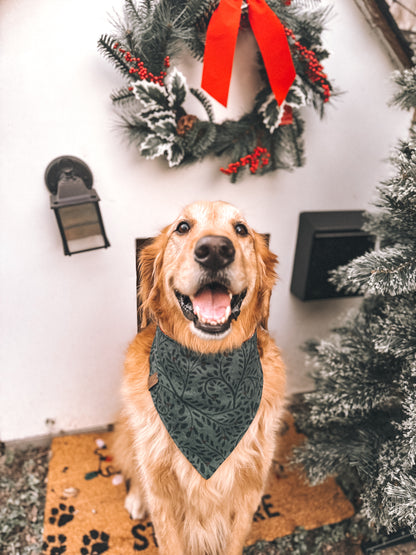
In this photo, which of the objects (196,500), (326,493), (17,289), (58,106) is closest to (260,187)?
(58,106)

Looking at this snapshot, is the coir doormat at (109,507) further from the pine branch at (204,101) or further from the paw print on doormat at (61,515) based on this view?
the pine branch at (204,101)

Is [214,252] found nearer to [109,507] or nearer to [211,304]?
[211,304]

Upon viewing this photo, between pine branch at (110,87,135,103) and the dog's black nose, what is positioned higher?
pine branch at (110,87,135,103)

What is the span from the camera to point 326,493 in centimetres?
187

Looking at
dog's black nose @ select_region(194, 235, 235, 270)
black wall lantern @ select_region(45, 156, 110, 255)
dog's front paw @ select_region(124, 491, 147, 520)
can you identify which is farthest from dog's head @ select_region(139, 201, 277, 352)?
dog's front paw @ select_region(124, 491, 147, 520)

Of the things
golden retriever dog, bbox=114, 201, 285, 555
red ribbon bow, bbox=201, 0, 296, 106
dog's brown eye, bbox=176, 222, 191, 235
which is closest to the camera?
golden retriever dog, bbox=114, 201, 285, 555

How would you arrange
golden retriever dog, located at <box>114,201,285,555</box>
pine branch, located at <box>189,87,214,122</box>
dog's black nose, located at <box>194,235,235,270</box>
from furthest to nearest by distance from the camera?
1. pine branch, located at <box>189,87,214,122</box>
2. golden retriever dog, located at <box>114,201,285,555</box>
3. dog's black nose, located at <box>194,235,235,270</box>

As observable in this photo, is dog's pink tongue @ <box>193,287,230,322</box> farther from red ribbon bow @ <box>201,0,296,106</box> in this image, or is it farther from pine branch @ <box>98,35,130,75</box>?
pine branch @ <box>98,35,130,75</box>

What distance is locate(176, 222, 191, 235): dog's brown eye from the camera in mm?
1273

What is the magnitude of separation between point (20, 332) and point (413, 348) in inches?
67.5

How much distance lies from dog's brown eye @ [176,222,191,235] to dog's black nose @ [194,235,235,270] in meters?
0.22

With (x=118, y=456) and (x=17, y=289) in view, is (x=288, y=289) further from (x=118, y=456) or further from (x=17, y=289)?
(x=17, y=289)

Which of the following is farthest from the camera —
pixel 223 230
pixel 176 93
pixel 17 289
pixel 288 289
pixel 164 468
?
pixel 288 289

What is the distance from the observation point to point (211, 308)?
116 centimetres
